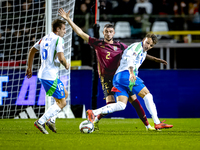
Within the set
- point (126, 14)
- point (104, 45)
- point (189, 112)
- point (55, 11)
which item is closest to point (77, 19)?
point (126, 14)

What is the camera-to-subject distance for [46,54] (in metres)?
5.51

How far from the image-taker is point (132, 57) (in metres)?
5.57

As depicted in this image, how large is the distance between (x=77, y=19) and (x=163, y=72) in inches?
160

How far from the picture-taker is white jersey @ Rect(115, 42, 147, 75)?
555 centimetres

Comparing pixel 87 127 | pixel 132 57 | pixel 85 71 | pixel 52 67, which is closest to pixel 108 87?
pixel 132 57

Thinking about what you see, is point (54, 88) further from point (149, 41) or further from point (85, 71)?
point (85, 71)

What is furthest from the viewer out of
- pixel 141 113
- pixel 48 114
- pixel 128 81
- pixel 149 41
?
pixel 141 113

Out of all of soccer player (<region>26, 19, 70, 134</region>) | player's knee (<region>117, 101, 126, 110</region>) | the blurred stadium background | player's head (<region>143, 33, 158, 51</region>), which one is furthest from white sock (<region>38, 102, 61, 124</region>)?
the blurred stadium background

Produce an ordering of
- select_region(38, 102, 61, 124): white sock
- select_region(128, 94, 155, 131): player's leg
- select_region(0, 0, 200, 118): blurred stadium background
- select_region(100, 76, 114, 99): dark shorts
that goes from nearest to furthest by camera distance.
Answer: select_region(38, 102, 61, 124): white sock
select_region(128, 94, 155, 131): player's leg
select_region(100, 76, 114, 99): dark shorts
select_region(0, 0, 200, 118): blurred stadium background

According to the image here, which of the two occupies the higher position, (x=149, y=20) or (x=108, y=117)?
(x=149, y=20)

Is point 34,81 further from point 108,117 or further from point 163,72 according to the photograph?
point 163,72

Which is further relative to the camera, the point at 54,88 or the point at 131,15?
the point at 131,15

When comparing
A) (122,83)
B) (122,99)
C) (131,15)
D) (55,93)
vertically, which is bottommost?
(122,99)

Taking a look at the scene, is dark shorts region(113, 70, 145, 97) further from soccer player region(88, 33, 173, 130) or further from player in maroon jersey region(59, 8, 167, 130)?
player in maroon jersey region(59, 8, 167, 130)
